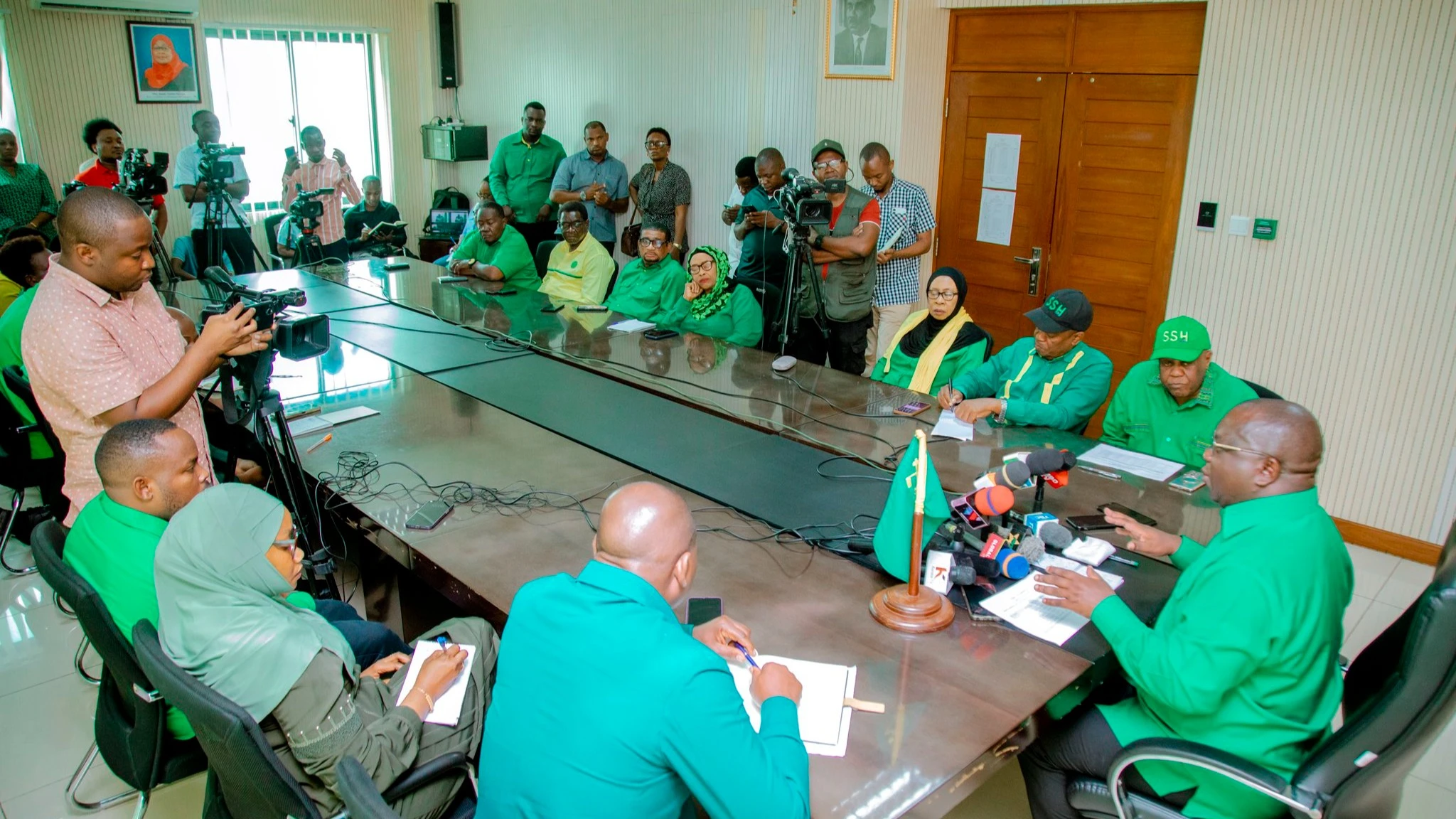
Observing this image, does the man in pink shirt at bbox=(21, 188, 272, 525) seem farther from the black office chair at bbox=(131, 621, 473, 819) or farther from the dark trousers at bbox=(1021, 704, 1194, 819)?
the dark trousers at bbox=(1021, 704, 1194, 819)

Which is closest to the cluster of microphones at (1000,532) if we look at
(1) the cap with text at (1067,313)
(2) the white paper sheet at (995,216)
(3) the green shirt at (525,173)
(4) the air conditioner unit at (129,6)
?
Result: (1) the cap with text at (1067,313)

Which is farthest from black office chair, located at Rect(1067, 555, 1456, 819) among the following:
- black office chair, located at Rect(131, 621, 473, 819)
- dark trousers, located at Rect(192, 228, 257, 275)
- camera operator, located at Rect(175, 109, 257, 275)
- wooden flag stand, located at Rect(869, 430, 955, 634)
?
dark trousers, located at Rect(192, 228, 257, 275)

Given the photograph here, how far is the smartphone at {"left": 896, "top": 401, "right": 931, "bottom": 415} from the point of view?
3.34 metres

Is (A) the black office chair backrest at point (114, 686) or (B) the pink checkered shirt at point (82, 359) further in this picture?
(B) the pink checkered shirt at point (82, 359)

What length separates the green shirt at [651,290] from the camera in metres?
4.81

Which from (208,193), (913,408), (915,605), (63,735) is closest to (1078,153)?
(913,408)

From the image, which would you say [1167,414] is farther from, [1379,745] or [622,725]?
[622,725]

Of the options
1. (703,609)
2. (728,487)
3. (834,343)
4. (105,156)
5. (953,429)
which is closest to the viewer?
(703,609)

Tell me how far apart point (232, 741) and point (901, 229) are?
3.99m

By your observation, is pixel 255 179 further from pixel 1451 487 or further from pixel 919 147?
pixel 1451 487

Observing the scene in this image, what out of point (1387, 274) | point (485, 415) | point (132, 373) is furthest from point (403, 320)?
point (1387, 274)

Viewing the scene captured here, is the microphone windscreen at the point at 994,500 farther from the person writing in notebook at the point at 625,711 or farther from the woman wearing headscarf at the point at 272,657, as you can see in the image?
the woman wearing headscarf at the point at 272,657

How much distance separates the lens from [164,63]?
7.51 meters

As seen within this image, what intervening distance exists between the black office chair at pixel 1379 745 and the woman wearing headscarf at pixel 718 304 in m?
2.95
